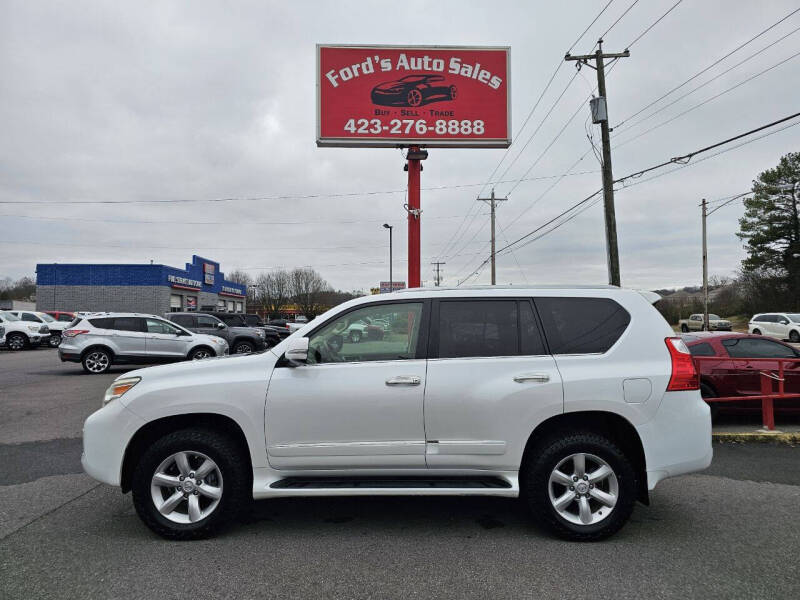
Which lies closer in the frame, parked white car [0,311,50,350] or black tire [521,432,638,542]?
black tire [521,432,638,542]

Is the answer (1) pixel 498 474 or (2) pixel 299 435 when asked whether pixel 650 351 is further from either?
(2) pixel 299 435

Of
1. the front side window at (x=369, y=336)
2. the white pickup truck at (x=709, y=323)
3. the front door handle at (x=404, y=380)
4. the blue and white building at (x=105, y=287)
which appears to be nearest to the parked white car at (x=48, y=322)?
the blue and white building at (x=105, y=287)

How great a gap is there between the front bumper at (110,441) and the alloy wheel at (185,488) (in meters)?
0.32

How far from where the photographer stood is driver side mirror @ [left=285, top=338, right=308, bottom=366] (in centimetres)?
385

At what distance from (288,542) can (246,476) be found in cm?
55

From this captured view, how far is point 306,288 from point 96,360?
71.2m

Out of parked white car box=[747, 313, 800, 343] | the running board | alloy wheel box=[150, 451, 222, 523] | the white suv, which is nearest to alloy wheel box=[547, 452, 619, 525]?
the white suv

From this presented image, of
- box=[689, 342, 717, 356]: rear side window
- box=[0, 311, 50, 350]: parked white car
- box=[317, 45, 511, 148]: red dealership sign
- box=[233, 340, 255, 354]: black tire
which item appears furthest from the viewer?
box=[0, 311, 50, 350]: parked white car

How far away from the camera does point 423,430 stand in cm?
382

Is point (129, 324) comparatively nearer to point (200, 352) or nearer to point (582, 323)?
point (200, 352)

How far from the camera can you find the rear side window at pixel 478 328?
13.1 feet

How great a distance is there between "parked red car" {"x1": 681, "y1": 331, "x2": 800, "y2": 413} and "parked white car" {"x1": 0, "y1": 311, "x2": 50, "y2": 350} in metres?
27.1

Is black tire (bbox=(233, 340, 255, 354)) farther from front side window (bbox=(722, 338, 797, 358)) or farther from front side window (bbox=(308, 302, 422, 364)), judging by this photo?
front side window (bbox=(308, 302, 422, 364))

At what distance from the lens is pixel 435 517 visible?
429 cm
